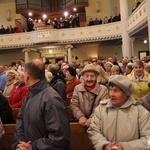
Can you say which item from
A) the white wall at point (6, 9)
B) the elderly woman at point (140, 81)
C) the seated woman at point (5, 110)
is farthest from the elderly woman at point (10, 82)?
the white wall at point (6, 9)

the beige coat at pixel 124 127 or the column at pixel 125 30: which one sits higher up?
the column at pixel 125 30

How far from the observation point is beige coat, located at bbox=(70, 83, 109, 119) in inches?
138

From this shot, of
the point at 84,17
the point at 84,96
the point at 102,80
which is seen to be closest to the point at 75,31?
the point at 84,17

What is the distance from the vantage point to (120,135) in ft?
8.24

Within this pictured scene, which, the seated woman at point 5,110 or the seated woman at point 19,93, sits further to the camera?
the seated woman at point 19,93

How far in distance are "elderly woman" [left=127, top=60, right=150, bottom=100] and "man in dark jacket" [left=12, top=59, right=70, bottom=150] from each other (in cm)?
248

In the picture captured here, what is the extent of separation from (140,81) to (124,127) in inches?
90.6

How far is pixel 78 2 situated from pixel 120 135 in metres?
20.1

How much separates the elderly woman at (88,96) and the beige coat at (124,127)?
2.85ft

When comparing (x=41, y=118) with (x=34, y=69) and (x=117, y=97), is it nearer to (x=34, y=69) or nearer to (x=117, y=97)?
(x=34, y=69)

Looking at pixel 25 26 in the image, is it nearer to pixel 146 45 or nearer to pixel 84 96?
pixel 146 45

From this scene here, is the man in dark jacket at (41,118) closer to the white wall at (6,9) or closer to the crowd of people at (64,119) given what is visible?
the crowd of people at (64,119)

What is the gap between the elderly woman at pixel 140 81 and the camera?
15.1 ft

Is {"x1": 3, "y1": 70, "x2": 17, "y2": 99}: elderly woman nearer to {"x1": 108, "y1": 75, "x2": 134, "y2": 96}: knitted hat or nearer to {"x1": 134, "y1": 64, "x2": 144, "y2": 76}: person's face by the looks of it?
{"x1": 134, "y1": 64, "x2": 144, "y2": 76}: person's face
